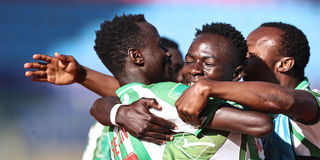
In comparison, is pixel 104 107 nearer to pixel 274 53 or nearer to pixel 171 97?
pixel 171 97

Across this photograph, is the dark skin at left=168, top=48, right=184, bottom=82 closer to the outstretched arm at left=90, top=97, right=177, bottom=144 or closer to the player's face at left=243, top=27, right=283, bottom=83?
the player's face at left=243, top=27, right=283, bottom=83

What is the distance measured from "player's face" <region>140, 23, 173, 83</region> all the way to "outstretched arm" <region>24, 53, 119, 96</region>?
0.76 metres

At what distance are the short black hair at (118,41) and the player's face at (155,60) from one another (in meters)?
0.05

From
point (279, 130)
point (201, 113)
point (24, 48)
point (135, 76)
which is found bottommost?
point (279, 130)

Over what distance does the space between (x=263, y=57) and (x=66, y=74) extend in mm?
1484

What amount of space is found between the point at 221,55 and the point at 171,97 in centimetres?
40

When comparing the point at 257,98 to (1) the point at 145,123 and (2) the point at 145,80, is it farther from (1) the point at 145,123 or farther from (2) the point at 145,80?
(2) the point at 145,80

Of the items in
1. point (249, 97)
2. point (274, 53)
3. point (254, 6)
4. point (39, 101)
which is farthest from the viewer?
point (254, 6)

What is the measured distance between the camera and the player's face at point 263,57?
2783 millimetres

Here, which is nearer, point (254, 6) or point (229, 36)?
point (229, 36)

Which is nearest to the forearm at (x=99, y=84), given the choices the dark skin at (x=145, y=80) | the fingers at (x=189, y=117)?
the dark skin at (x=145, y=80)

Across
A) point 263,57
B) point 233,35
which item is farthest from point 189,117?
point 263,57

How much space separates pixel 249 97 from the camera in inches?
74.0

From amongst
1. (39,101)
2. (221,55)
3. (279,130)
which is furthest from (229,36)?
(39,101)
